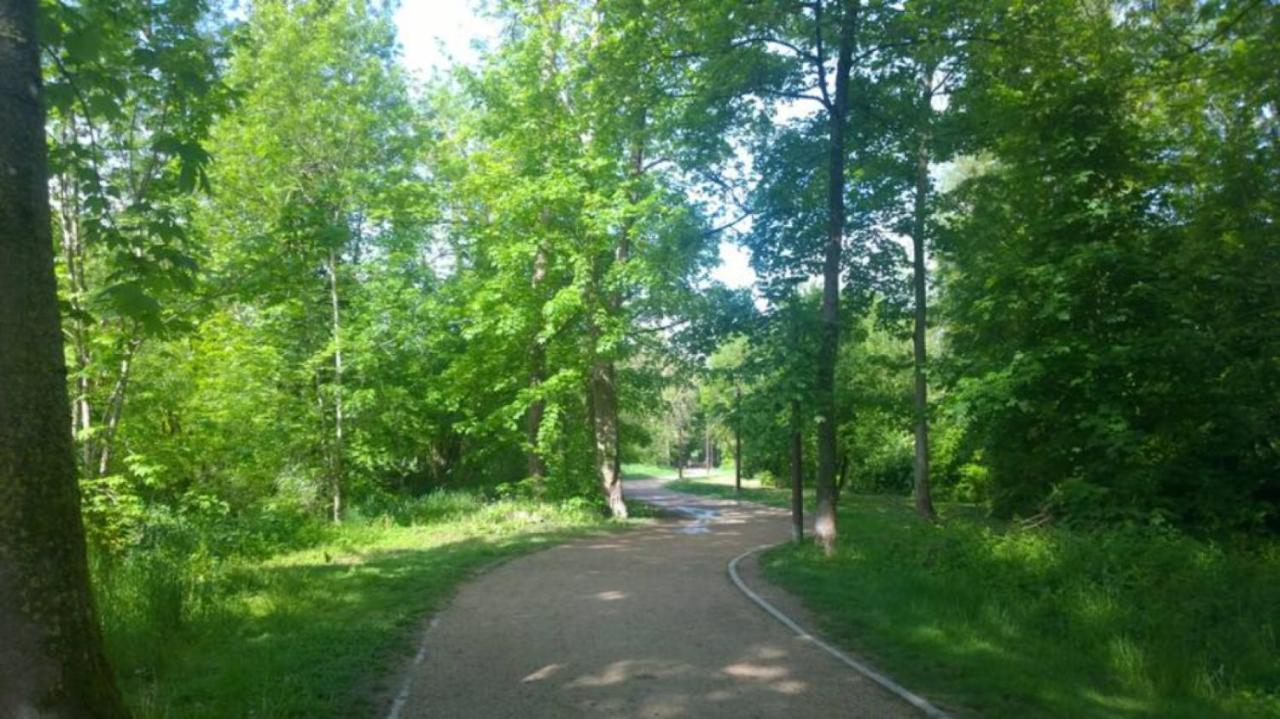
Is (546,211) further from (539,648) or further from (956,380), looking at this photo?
(539,648)

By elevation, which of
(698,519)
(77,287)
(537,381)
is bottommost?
(698,519)

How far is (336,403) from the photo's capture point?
69.6 feet

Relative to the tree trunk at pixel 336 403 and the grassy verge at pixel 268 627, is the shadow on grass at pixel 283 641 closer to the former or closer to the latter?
the grassy verge at pixel 268 627

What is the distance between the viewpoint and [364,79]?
842 inches

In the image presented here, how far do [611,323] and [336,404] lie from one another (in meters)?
8.00

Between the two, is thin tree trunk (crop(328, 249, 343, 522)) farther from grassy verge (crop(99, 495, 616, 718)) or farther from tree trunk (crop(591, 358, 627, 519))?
tree trunk (crop(591, 358, 627, 519))

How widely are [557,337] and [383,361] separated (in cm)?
524

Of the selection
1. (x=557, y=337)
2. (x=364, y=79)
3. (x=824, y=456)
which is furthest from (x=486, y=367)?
(x=824, y=456)

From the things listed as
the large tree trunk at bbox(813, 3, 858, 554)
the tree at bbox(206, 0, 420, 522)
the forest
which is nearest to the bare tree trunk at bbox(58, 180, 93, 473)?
the forest

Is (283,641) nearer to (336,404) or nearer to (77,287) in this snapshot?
(77,287)

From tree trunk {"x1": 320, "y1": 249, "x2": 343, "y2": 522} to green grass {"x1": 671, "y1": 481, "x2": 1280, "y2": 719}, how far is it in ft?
43.0

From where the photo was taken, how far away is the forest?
245 inches

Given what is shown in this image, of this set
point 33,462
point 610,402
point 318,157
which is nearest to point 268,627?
point 33,462

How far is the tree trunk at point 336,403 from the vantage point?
2031cm
